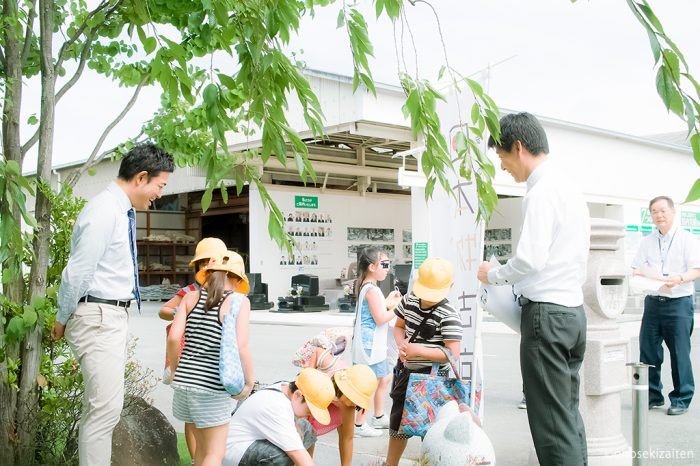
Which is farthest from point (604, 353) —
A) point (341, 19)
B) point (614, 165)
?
point (614, 165)

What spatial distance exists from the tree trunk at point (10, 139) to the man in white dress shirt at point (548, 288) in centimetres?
270

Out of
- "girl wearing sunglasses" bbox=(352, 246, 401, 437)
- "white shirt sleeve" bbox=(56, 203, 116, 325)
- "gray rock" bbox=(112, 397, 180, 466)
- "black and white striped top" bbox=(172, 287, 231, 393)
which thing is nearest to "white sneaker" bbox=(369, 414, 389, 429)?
"girl wearing sunglasses" bbox=(352, 246, 401, 437)

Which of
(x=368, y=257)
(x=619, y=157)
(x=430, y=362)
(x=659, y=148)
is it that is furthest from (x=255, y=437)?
(x=659, y=148)

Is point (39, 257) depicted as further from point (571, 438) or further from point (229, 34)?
point (571, 438)

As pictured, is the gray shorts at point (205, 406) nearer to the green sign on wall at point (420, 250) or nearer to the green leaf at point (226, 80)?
the green leaf at point (226, 80)

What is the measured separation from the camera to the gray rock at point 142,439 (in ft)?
14.9

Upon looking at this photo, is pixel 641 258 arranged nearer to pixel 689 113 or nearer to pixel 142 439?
pixel 142 439

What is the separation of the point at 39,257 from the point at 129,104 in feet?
4.64

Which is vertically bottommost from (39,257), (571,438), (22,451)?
(22,451)

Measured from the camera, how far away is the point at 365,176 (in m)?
25.7

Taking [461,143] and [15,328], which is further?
[15,328]

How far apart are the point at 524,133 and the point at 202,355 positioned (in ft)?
6.47

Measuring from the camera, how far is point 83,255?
11.8ft

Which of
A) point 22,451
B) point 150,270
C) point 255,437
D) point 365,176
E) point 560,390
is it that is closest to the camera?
point 560,390
